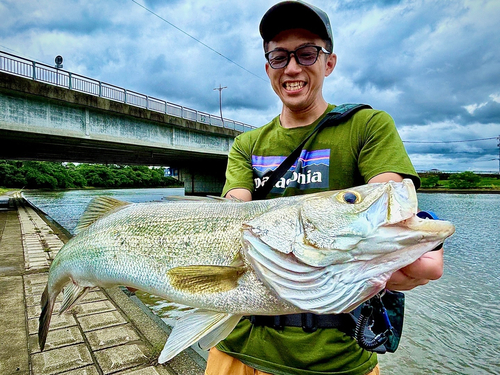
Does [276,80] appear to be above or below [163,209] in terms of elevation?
above

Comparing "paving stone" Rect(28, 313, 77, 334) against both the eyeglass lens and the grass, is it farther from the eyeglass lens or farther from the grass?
the grass

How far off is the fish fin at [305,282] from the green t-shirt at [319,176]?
0.46 m

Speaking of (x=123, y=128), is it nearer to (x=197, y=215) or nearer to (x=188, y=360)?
(x=188, y=360)

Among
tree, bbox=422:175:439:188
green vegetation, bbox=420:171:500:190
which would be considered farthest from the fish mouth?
tree, bbox=422:175:439:188

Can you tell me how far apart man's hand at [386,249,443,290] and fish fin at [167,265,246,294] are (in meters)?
0.70

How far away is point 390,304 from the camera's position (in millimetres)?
1999

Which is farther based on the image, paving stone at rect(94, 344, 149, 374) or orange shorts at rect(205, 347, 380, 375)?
paving stone at rect(94, 344, 149, 374)

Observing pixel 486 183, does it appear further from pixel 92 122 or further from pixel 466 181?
pixel 92 122

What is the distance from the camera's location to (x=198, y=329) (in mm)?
1642

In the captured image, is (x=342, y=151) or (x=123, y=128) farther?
(x=123, y=128)

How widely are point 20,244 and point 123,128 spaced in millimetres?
9059

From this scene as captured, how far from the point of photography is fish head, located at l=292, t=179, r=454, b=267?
1.29 meters

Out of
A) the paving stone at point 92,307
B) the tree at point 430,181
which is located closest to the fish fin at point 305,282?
the paving stone at point 92,307

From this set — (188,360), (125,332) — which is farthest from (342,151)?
(125,332)
